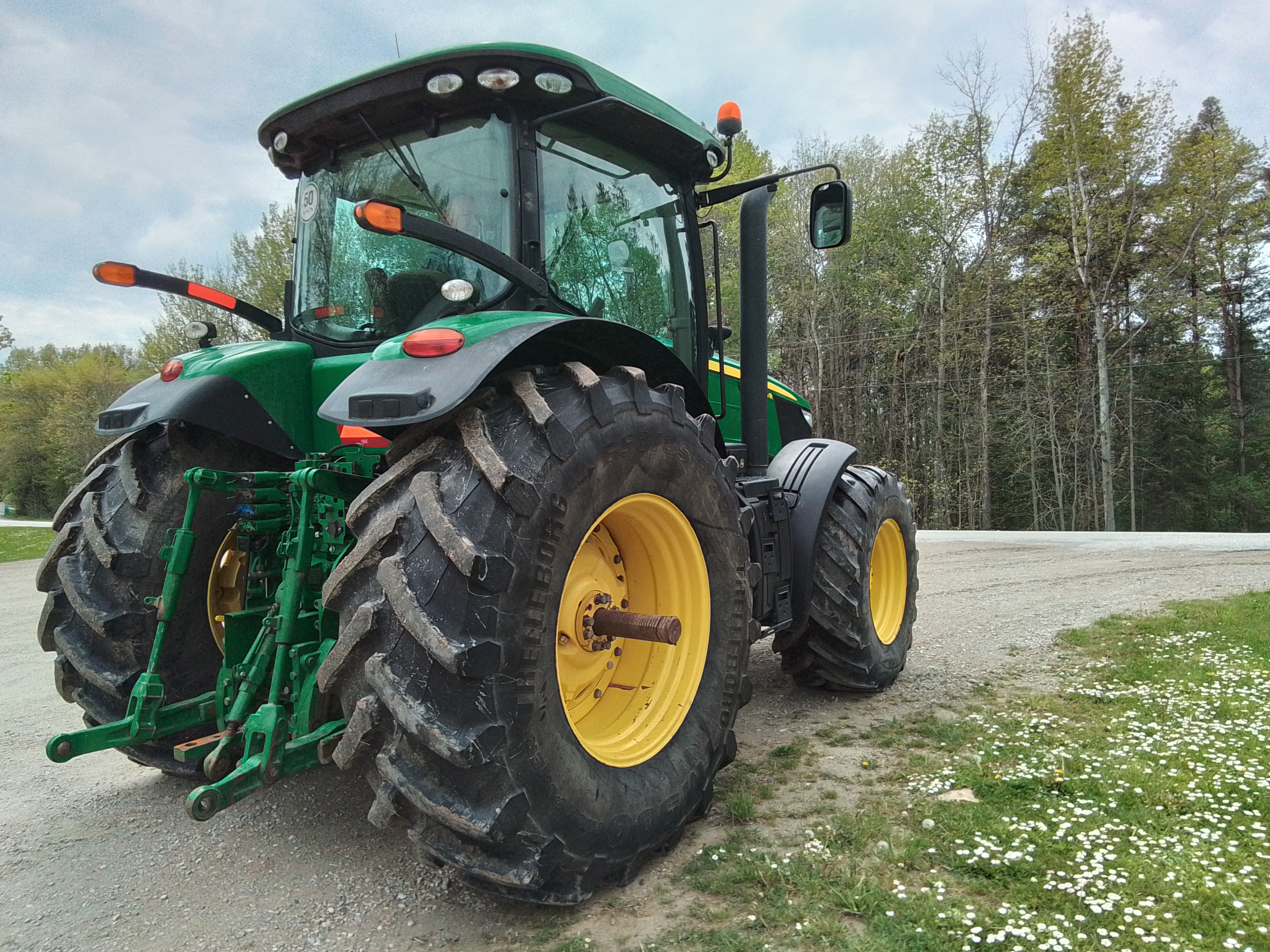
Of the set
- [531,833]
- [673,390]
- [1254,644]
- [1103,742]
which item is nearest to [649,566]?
[673,390]

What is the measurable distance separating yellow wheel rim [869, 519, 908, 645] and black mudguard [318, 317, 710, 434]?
8.13ft

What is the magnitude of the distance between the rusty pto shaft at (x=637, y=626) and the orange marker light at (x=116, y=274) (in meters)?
1.94

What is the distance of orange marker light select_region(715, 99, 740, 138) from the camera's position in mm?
3252

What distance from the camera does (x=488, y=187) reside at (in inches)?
101

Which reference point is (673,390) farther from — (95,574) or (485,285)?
(95,574)

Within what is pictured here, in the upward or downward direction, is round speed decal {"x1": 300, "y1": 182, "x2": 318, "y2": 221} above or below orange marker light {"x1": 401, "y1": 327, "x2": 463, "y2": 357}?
above

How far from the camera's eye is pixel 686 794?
237 cm

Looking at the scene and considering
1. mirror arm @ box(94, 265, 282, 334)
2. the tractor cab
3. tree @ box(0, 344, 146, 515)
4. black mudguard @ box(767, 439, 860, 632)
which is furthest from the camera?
tree @ box(0, 344, 146, 515)

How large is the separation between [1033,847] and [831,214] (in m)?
2.55

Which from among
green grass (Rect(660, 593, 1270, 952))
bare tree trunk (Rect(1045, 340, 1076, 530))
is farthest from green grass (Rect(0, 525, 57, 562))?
bare tree trunk (Rect(1045, 340, 1076, 530))

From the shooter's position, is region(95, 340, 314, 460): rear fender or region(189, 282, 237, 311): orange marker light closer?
region(95, 340, 314, 460): rear fender

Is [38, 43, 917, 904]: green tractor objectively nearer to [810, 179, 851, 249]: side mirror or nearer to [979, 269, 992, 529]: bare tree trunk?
[810, 179, 851, 249]: side mirror

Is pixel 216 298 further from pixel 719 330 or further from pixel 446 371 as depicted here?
pixel 719 330

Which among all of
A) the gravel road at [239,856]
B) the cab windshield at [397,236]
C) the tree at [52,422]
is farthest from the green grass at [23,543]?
the tree at [52,422]
